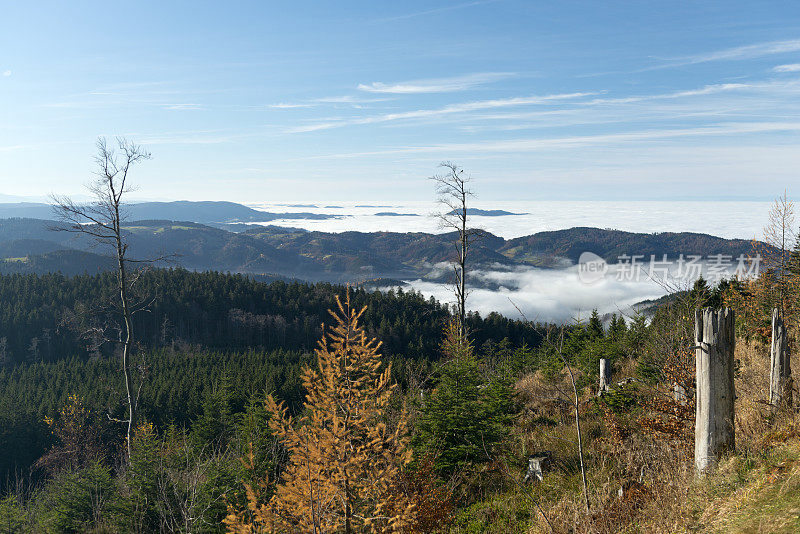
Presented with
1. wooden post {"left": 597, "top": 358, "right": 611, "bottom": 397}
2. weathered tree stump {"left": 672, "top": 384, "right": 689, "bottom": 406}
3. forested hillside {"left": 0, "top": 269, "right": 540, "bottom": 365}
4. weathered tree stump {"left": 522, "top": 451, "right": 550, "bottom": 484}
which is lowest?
forested hillside {"left": 0, "top": 269, "right": 540, "bottom": 365}

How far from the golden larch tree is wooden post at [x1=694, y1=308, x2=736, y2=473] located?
402 centimetres

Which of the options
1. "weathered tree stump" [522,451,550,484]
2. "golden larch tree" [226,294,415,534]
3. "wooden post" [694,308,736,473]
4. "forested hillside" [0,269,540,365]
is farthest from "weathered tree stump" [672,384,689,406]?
"forested hillside" [0,269,540,365]

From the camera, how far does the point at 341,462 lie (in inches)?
270

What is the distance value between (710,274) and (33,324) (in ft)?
379

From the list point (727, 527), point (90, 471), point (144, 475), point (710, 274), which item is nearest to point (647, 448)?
point (727, 527)

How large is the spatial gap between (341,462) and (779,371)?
24.2 feet

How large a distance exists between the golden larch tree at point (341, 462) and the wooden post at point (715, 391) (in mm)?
4023

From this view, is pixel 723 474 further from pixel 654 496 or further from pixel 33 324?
pixel 33 324

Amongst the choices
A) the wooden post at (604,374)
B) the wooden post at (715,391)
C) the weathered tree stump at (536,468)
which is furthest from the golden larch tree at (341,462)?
the wooden post at (604,374)

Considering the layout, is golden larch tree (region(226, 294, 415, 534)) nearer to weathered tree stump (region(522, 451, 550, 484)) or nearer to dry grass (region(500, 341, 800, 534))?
dry grass (region(500, 341, 800, 534))

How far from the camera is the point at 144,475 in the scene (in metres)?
11.4

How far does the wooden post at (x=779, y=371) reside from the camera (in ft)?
24.0

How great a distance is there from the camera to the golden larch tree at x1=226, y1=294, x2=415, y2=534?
261 inches

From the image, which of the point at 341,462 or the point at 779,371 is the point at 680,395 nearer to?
the point at 779,371
